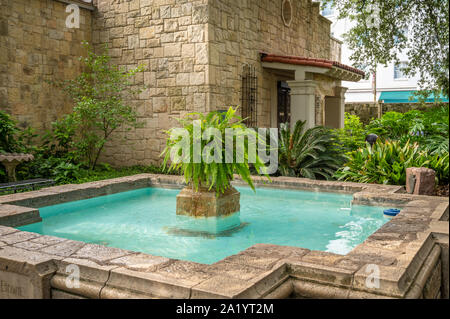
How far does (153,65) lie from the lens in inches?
371

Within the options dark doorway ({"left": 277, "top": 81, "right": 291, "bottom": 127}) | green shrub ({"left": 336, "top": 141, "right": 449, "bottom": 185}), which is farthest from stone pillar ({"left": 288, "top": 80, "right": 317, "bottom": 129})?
green shrub ({"left": 336, "top": 141, "right": 449, "bottom": 185})

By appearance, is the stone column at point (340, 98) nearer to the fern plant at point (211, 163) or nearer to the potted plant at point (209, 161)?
the potted plant at point (209, 161)

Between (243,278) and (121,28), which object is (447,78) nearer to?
(243,278)

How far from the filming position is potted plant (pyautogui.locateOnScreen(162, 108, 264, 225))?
5.10m

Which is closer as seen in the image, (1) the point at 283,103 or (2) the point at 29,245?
(2) the point at 29,245

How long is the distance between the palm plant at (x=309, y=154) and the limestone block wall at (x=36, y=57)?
486cm

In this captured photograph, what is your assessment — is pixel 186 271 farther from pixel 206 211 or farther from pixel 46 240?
pixel 206 211

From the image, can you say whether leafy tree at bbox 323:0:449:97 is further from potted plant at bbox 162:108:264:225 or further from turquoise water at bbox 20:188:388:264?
potted plant at bbox 162:108:264:225

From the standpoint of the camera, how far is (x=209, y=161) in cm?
507

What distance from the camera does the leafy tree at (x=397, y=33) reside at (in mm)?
3513

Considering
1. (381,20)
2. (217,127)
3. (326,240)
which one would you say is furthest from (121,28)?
(326,240)

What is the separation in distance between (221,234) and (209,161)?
836 mm

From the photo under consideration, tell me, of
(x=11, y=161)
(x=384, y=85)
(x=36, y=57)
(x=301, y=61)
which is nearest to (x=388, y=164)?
(x=301, y=61)

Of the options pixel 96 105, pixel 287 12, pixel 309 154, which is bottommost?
pixel 309 154
